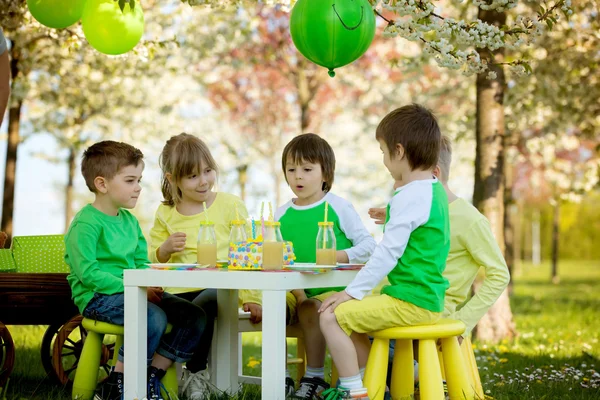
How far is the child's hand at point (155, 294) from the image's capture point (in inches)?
145

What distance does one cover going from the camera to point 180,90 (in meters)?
14.2

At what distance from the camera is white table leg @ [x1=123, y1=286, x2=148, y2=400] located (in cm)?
324

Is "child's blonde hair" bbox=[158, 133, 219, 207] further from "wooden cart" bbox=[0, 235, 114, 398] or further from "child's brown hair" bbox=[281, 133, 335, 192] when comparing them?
→ "wooden cart" bbox=[0, 235, 114, 398]

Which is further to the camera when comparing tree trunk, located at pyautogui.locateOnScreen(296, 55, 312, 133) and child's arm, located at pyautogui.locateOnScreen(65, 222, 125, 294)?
tree trunk, located at pyautogui.locateOnScreen(296, 55, 312, 133)

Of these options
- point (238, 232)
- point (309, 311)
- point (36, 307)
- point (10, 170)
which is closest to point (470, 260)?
point (309, 311)

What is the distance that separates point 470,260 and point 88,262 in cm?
174

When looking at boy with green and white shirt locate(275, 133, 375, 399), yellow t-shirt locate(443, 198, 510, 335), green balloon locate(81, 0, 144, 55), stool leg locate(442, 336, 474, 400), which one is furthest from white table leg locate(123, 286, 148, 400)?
green balloon locate(81, 0, 144, 55)

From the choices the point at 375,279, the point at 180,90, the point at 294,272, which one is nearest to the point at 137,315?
the point at 294,272

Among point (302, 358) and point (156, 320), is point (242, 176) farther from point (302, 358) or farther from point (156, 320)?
point (156, 320)

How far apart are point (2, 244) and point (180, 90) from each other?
10111 millimetres

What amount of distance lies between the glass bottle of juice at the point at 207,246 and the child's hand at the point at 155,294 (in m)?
0.41

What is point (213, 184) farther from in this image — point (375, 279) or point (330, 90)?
point (330, 90)

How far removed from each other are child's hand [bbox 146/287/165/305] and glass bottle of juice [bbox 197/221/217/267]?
41 centimetres

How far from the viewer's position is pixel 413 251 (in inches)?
124
